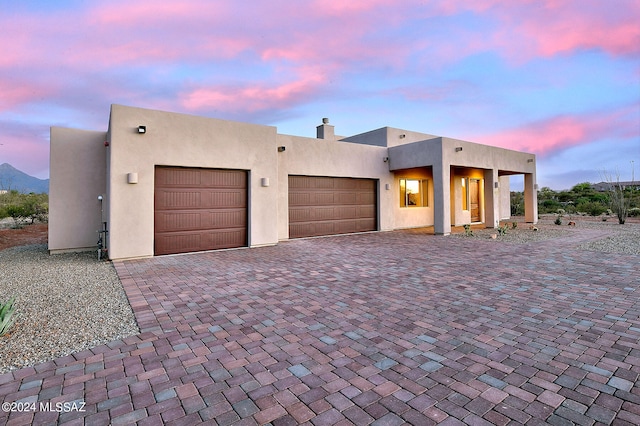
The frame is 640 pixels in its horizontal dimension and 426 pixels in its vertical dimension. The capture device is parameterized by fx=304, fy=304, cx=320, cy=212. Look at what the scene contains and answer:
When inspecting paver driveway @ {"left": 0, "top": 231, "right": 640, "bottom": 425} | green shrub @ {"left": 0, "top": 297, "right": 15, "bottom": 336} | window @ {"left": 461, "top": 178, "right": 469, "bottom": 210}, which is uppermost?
window @ {"left": 461, "top": 178, "right": 469, "bottom": 210}

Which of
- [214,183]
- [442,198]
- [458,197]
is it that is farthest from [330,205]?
[458,197]

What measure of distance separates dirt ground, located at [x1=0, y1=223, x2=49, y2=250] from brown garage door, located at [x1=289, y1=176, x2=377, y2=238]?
869 cm

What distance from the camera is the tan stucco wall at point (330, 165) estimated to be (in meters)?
10.0

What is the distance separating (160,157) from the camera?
7410mm

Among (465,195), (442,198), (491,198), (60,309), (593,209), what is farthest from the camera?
(593,209)

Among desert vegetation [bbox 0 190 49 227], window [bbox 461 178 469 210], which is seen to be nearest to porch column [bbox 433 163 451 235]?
window [bbox 461 178 469 210]

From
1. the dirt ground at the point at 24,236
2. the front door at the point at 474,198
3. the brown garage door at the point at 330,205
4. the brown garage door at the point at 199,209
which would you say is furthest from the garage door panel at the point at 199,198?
the front door at the point at 474,198

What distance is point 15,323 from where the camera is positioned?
3.41m

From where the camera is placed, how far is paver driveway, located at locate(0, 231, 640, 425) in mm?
1867

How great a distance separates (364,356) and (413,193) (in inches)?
490

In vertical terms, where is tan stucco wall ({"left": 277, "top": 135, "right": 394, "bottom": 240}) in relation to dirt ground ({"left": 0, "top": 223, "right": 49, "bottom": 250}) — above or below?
above

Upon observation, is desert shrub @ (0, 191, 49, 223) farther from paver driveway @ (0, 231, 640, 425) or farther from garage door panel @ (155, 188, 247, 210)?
paver driveway @ (0, 231, 640, 425)

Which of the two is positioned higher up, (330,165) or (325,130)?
(325,130)

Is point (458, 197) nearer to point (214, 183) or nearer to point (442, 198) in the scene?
point (442, 198)
